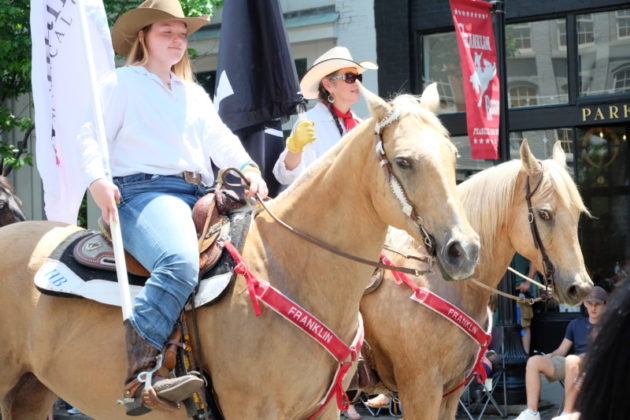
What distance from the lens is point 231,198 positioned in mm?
4348

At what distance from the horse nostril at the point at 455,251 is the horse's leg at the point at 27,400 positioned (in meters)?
2.57

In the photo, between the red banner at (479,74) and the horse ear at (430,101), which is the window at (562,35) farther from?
the horse ear at (430,101)

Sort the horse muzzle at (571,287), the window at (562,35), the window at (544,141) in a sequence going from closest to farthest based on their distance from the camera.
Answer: the horse muzzle at (571,287), the window at (544,141), the window at (562,35)

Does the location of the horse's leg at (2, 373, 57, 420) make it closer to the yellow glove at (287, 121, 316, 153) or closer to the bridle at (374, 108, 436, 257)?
the yellow glove at (287, 121, 316, 153)

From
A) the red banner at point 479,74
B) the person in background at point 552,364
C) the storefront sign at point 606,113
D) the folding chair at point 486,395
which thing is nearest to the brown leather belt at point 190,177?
the person in background at point 552,364

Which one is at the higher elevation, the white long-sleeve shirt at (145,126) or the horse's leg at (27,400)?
the white long-sleeve shirt at (145,126)

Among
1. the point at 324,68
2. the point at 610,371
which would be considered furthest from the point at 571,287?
the point at 610,371

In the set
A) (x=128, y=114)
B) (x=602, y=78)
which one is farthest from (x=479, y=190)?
(x=602, y=78)

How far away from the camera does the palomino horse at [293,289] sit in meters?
3.85

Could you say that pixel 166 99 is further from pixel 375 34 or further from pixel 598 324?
pixel 375 34

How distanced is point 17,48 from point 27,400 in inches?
339

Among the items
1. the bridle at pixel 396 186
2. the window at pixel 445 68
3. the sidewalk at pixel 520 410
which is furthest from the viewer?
the window at pixel 445 68

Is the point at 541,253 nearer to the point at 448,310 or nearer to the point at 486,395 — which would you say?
the point at 448,310

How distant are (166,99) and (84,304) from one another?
114 cm
